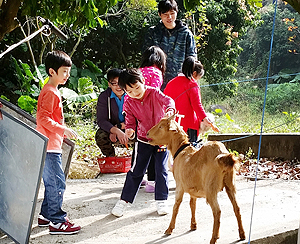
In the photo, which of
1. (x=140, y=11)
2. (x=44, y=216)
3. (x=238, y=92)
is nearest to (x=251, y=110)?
(x=238, y=92)

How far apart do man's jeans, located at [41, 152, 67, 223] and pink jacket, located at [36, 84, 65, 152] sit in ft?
0.34

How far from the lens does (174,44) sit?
A: 5.71 m

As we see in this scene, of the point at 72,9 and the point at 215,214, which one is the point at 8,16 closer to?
the point at 72,9

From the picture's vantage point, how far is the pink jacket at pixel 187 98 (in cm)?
516

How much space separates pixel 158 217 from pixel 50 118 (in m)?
1.42

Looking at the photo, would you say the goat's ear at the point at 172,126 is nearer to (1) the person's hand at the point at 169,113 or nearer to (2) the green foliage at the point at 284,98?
(1) the person's hand at the point at 169,113

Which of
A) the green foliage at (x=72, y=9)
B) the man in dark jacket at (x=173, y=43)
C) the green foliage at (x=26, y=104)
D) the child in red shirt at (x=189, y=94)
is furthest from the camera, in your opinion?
the green foliage at (x=26, y=104)

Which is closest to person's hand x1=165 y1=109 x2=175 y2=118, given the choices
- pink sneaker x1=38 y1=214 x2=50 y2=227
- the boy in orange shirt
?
the boy in orange shirt

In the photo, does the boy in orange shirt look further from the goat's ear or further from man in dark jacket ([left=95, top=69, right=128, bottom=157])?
man in dark jacket ([left=95, top=69, right=128, bottom=157])

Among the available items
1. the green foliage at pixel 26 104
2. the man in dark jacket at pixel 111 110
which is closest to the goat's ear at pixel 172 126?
the man in dark jacket at pixel 111 110

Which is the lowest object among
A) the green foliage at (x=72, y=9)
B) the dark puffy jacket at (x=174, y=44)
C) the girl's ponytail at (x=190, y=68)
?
the girl's ponytail at (x=190, y=68)

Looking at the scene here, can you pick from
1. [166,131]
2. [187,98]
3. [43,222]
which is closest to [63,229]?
[43,222]

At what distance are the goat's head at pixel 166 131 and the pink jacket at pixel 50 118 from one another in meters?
0.80

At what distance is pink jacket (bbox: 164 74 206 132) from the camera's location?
5156 mm
